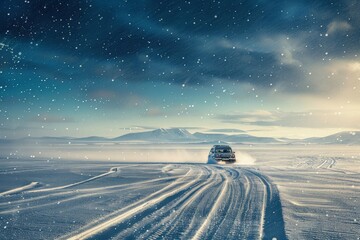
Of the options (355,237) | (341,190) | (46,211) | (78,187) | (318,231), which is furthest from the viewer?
(78,187)

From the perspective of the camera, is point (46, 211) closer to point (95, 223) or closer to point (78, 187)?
point (95, 223)

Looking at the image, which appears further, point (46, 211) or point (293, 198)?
point (293, 198)

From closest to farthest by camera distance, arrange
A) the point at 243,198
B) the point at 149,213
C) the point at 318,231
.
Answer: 1. the point at 318,231
2. the point at 149,213
3. the point at 243,198

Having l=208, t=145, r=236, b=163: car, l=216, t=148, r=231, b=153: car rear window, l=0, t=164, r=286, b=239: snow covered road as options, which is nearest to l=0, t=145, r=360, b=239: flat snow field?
l=0, t=164, r=286, b=239: snow covered road

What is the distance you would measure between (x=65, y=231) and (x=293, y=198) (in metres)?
6.58

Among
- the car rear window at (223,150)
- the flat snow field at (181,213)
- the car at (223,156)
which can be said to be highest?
the car rear window at (223,150)

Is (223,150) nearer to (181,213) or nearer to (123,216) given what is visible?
(181,213)

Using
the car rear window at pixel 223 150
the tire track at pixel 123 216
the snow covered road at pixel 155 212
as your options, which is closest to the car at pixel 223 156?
the car rear window at pixel 223 150

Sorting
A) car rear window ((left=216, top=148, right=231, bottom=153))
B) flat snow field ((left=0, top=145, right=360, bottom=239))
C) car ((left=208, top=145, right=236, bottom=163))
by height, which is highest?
car rear window ((left=216, top=148, right=231, bottom=153))

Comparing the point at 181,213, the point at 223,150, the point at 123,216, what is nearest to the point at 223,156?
the point at 223,150

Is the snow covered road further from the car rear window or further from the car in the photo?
the car rear window

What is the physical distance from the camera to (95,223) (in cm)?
640

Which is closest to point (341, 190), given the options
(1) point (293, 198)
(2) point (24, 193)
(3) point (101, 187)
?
(1) point (293, 198)

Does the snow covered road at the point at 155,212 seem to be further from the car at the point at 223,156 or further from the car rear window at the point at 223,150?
the car rear window at the point at 223,150
